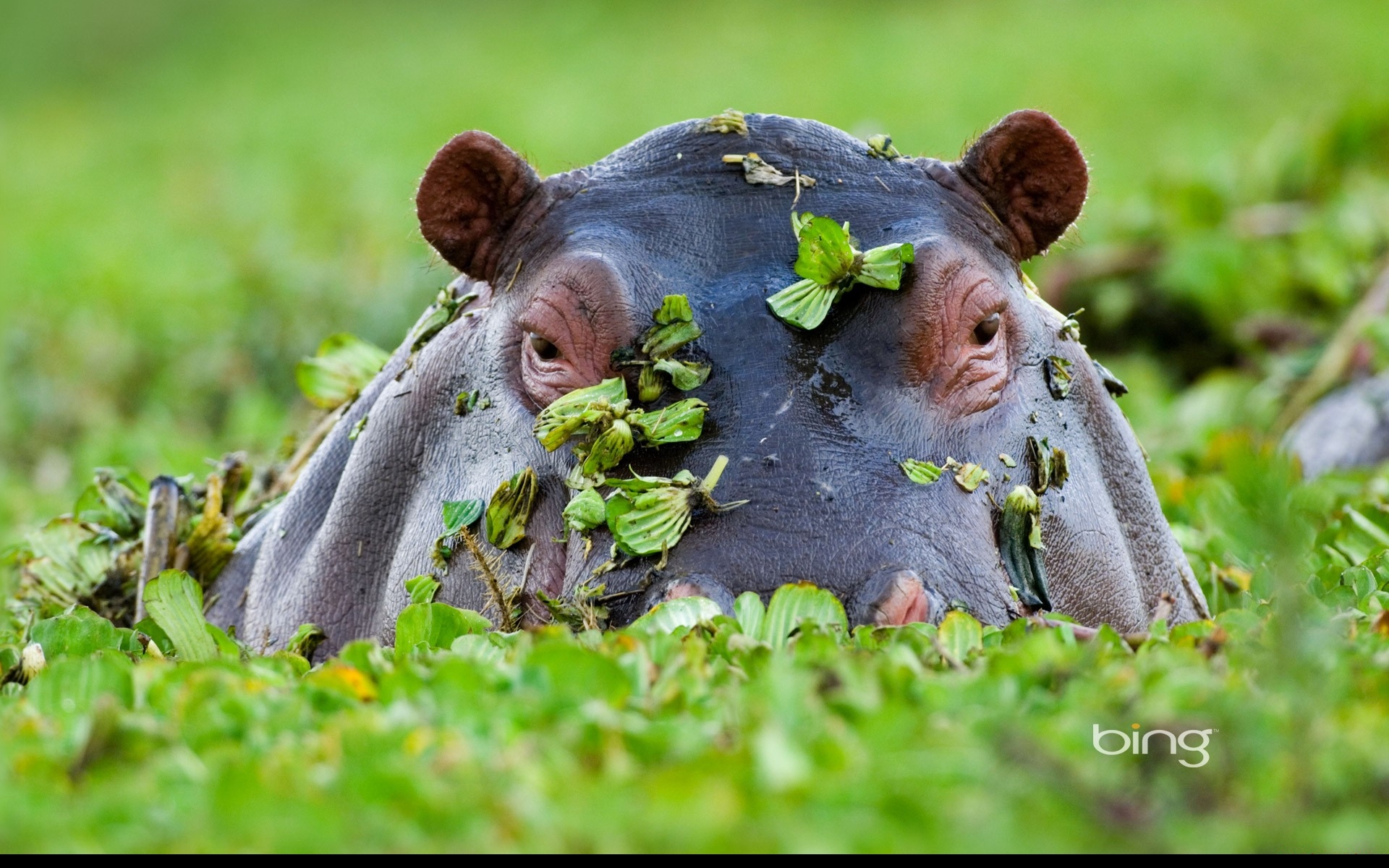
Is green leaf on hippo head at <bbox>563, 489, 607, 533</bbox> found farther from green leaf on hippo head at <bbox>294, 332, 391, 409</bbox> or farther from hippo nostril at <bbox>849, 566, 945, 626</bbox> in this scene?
green leaf on hippo head at <bbox>294, 332, 391, 409</bbox>

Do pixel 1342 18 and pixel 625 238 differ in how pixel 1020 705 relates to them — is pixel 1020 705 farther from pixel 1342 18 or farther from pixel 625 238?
pixel 1342 18

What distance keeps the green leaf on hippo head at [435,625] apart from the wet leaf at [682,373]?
523 mm

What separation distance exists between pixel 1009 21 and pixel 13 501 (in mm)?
17976

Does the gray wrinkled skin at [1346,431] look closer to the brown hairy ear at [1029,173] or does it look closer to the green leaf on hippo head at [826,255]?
the brown hairy ear at [1029,173]

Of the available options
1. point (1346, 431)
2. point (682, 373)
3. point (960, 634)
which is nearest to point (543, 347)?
point (682, 373)

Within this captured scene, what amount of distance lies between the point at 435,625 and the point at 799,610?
0.67 metres

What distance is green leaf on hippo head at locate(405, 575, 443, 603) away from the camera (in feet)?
10.8

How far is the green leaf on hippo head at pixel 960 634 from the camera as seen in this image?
8.02 feet

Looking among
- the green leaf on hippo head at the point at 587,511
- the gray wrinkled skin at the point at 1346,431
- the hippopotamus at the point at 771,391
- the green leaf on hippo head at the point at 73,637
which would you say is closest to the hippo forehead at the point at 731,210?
the hippopotamus at the point at 771,391

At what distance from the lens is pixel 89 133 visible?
21.4 meters

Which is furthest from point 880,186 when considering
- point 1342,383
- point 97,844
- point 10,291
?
point 10,291

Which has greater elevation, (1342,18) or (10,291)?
(1342,18)

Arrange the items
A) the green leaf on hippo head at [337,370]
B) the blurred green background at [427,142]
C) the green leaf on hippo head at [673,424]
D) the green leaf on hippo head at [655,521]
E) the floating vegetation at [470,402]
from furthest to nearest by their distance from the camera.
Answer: the blurred green background at [427,142]
the green leaf on hippo head at [337,370]
the floating vegetation at [470,402]
the green leaf on hippo head at [673,424]
the green leaf on hippo head at [655,521]

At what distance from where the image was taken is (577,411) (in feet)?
9.93
